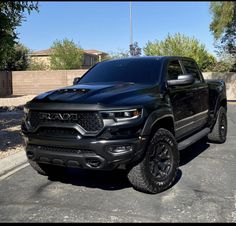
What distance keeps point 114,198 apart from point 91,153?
0.79m

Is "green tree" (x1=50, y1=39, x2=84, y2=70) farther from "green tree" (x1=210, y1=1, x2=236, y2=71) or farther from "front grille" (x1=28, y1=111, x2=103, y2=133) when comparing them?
"front grille" (x1=28, y1=111, x2=103, y2=133)

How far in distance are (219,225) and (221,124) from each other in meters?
4.57

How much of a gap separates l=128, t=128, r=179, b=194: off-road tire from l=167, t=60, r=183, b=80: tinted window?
1.14 meters

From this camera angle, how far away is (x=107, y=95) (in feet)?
15.7

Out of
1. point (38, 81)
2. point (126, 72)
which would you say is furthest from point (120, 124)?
point (38, 81)

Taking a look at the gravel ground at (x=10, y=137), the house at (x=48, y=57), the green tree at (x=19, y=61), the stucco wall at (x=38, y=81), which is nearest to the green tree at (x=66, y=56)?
the house at (x=48, y=57)

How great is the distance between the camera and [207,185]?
5449 mm

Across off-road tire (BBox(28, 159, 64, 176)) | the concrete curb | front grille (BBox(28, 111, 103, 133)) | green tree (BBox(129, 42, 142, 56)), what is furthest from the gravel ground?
green tree (BBox(129, 42, 142, 56))

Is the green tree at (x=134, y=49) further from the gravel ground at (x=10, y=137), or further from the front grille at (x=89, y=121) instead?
the front grille at (x=89, y=121)

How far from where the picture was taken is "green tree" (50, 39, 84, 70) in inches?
1876

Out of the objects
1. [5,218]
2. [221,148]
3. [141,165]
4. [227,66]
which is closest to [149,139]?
[141,165]

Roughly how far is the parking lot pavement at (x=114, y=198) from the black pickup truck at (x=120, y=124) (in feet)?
0.88

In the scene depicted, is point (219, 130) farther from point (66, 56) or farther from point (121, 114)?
point (66, 56)

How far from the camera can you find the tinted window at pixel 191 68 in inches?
270
